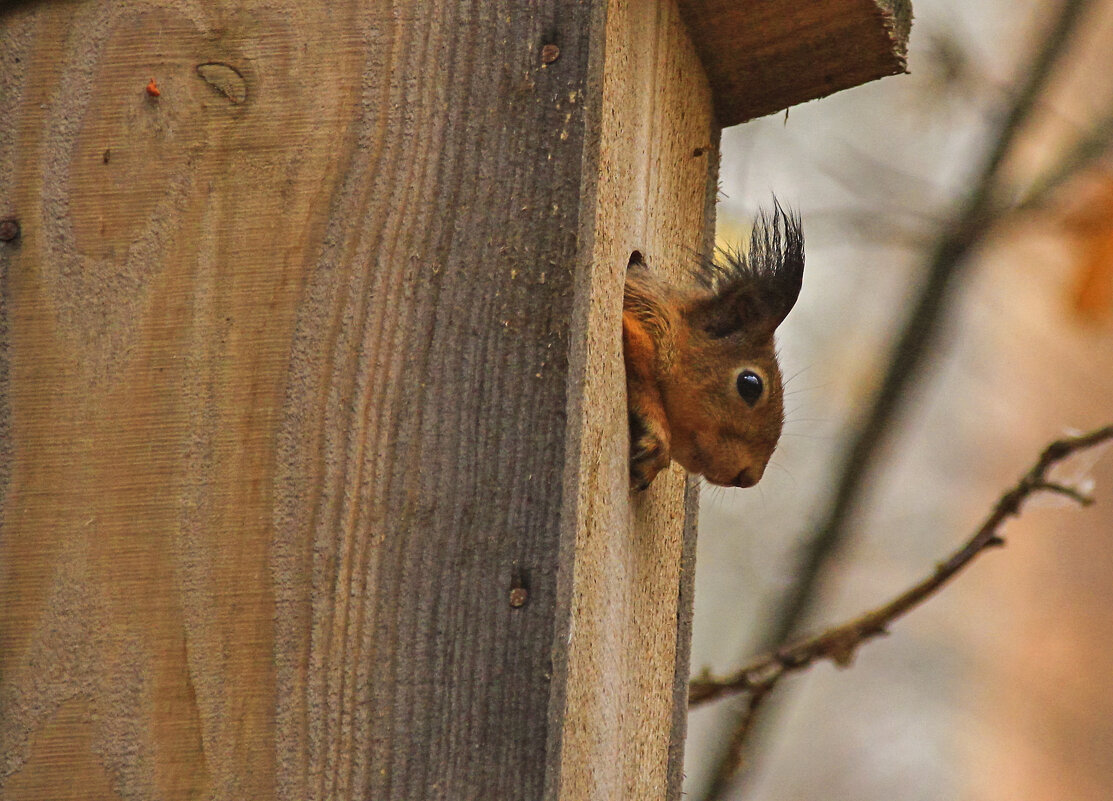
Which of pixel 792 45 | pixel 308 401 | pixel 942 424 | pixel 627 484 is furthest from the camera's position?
pixel 942 424

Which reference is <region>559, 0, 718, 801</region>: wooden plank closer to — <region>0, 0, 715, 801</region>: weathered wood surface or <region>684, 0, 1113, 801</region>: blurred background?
<region>0, 0, 715, 801</region>: weathered wood surface

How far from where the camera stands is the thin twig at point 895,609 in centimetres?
272

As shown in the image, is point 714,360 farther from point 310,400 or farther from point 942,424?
point 942,424

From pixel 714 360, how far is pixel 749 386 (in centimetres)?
7

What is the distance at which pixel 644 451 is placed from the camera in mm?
2119

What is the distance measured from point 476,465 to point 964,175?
342 centimetres

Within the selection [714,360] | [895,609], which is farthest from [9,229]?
[895,609]

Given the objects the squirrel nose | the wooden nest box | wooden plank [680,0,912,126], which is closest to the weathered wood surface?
the wooden nest box

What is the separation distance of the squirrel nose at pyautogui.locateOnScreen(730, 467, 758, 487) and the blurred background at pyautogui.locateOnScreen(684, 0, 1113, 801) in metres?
0.63

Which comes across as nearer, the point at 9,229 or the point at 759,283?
the point at 9,229

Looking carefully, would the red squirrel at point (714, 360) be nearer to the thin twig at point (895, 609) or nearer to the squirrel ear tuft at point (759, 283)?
the squirrel ear tuft at point (759, 283)

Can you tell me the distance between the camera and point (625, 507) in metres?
2.08

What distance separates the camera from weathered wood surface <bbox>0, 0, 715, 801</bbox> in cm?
171

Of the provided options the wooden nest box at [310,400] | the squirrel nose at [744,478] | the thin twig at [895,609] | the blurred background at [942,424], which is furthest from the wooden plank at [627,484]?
the blurred background at [942,424]
